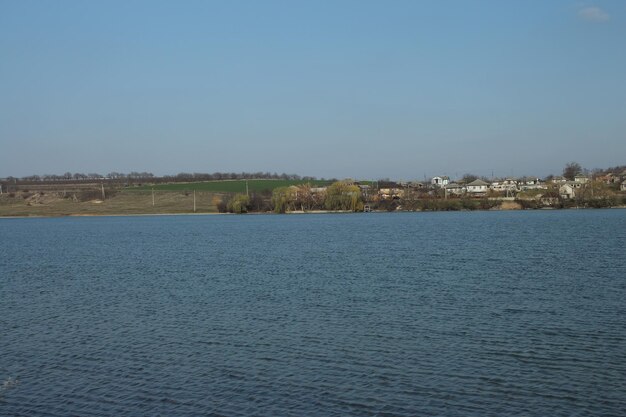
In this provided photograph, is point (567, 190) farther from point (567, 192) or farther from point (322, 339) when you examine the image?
point (322, 339)

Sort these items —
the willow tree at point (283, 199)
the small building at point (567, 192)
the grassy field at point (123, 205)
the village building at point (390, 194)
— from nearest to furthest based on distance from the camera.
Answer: the small building at point (567, 192)
the willow tree at point (283, 199)
the village building at point (390, 194)
the grassy field at point (123, 205)

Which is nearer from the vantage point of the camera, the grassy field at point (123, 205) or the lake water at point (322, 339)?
the lake water at point (322, 339)

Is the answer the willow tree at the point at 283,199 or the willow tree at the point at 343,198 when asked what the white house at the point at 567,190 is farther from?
the willow tree at the point at 283,199

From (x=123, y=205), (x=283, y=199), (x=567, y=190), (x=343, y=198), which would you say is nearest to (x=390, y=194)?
(x=343, y=198)

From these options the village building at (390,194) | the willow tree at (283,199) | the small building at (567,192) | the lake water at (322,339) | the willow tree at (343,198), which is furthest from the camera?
the village building at (390,194)

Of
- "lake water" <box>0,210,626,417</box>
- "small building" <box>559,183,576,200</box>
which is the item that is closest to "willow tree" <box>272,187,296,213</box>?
"small building" <box>559,183,576,200</box>

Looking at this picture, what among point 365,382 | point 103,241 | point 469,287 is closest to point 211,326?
point 365,382

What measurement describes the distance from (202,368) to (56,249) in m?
51.3

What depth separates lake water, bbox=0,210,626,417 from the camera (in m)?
15.5

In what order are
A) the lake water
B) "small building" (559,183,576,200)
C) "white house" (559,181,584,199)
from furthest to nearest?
"white house" (559,181,584,199) → "small building" (559,183,576,200) → the lake water

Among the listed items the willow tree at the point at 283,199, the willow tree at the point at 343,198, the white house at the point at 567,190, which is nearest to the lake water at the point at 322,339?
the willow tree at the point at 343,198

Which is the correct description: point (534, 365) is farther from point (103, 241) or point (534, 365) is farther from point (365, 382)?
point (103, 241)

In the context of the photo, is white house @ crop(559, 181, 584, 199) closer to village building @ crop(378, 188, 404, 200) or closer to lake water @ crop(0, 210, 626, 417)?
village building @ crop(378, 188, 404, 200)

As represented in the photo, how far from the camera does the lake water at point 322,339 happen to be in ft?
50.7
